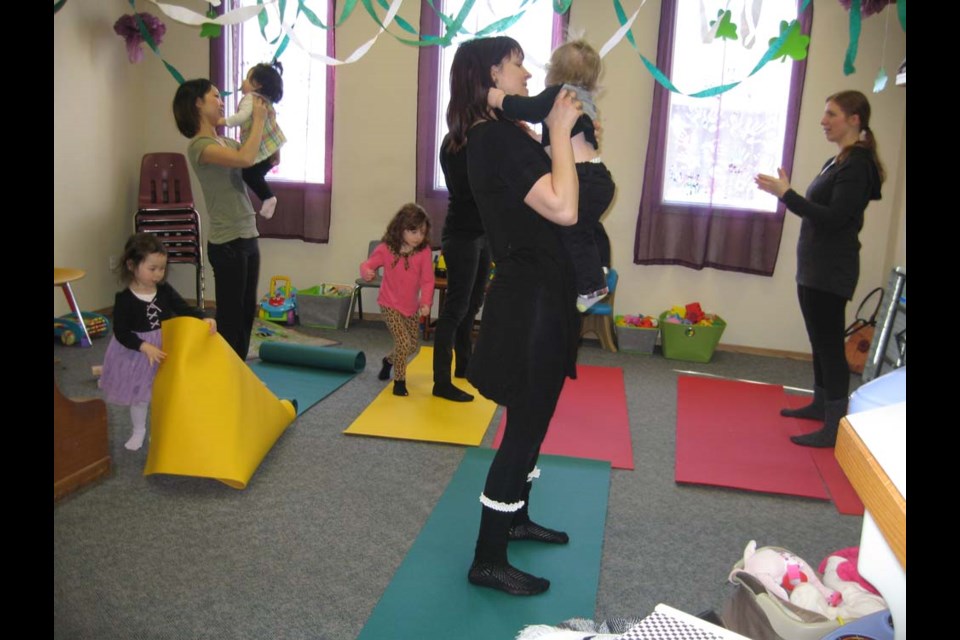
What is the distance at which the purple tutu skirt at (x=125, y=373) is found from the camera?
3.08 meters

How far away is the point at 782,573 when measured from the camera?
1.96 meters

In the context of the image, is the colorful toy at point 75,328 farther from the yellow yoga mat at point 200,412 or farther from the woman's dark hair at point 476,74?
the woman's dark hair at point 476,74

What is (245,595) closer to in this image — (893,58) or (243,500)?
(243,500)

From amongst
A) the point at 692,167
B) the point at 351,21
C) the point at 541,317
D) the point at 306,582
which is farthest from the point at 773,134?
the point at 306,582

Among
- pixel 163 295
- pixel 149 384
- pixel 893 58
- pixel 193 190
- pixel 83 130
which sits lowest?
pixel 149 384

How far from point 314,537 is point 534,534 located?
71cm

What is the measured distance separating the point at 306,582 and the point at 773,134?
413 centimetres

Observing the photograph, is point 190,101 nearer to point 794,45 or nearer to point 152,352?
point 152,352

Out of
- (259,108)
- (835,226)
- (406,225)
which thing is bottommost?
(406,225)

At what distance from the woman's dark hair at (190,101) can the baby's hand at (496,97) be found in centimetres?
180

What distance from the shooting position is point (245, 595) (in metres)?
2.21

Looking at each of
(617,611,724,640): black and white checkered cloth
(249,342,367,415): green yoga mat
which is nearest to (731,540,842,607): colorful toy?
(617,611,724,640): black and white checkered cloth

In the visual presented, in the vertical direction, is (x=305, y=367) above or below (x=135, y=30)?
below

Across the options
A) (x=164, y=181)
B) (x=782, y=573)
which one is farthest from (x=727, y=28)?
(x=164, y=181)
